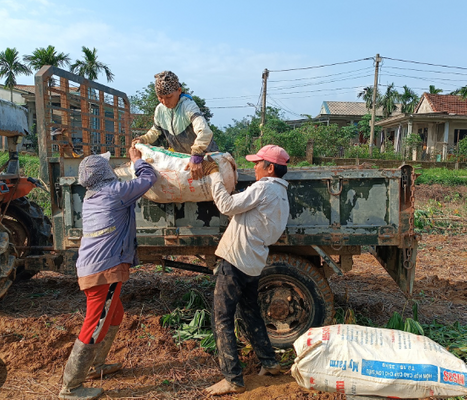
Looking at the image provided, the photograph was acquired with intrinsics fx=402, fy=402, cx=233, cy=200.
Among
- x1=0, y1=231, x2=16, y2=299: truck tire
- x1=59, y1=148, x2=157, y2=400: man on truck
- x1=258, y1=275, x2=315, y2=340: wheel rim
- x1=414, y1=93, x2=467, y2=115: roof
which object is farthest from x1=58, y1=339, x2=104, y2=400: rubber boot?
x1=414, y1=93, x2=467, y2=115: roof

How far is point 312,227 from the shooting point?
3.46 m

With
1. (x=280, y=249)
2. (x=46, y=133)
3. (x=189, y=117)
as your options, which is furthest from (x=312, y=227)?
(x=46, y=133)

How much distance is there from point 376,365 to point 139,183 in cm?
202

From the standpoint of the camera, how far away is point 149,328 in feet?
13.0

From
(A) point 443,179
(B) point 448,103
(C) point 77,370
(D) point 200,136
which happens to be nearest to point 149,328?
(C) point 77,370

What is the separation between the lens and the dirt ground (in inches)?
124

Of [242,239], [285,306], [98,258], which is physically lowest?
[285,306]

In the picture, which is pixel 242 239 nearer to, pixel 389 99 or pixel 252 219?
pixel 252 219

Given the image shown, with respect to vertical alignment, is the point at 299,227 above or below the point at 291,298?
above

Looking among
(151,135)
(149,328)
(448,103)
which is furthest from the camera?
(448,103)

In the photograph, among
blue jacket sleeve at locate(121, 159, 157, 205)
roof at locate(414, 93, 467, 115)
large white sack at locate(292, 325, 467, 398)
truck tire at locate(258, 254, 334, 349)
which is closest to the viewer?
large white sack at locate(292, 325, 467, 398)

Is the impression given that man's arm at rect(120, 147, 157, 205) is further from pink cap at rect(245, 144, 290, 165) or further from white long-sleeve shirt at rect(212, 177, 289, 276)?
pink cap at rect(245, 144, 290, 165)

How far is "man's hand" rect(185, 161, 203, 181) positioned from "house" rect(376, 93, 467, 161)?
22254 mm

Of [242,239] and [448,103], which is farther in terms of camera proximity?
[448,103]
